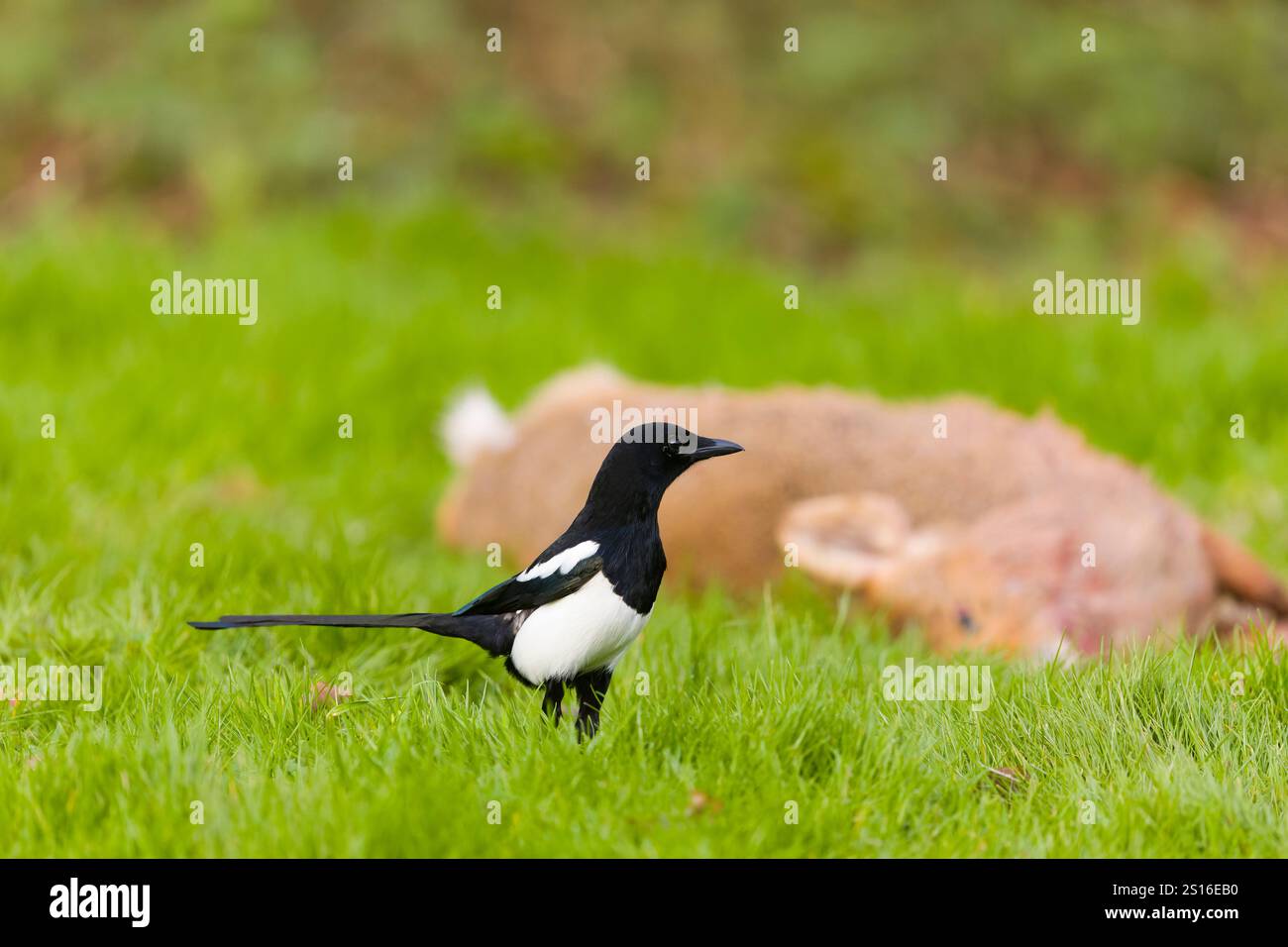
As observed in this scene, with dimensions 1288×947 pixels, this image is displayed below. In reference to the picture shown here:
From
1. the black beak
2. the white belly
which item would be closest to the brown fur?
the black beak

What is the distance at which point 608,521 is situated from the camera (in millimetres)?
2727

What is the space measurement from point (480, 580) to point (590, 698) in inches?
75.1

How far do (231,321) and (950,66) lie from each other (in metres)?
6.36

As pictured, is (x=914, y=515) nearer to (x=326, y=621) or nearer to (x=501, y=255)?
(x=326, y=621)

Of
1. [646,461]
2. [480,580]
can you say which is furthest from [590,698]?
[480,580]

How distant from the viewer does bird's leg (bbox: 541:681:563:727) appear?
2.72 meters

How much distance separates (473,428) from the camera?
625 centimetres

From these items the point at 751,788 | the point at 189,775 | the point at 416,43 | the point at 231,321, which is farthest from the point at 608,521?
the point at 416,43

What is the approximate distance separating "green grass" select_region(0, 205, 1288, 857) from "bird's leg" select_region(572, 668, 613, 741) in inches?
1.8

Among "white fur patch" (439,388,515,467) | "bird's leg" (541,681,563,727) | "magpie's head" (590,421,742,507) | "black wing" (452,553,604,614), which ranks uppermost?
"white fur patch" (439,388,515,467)

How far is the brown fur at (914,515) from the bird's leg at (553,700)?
2.00m

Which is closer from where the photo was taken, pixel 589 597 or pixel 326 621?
pixel 589 597

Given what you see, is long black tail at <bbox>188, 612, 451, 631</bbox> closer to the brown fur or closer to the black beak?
the black beak

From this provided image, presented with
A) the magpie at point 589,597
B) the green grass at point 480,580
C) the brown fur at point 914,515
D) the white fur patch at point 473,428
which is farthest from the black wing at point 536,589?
the white fur patch at point 473,428
